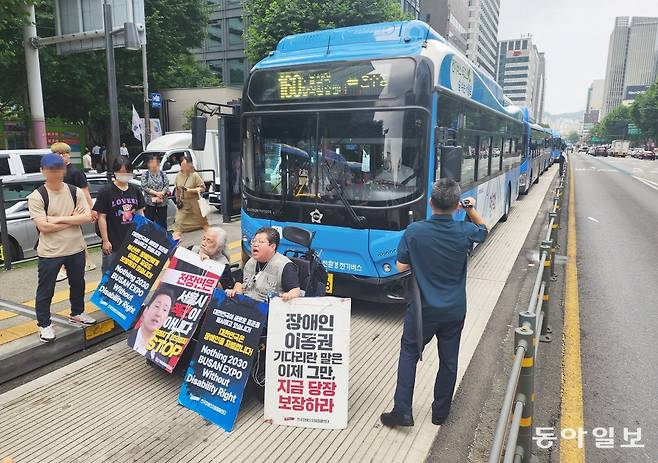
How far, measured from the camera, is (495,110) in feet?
32.3

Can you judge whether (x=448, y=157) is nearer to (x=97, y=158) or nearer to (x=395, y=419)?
(x=395, y=419)

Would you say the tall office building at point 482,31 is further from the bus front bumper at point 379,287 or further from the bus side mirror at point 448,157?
the bus front bumper at point 379,287

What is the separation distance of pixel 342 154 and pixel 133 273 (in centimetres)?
257

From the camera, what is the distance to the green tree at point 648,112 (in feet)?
241

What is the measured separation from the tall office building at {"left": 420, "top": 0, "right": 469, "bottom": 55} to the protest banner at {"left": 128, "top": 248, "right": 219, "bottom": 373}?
257 ft

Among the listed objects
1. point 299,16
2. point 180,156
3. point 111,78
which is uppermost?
point 299,16

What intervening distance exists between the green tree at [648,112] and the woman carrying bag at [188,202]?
82721 millimetres

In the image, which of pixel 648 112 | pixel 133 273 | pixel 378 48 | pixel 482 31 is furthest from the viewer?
pixel 482 31

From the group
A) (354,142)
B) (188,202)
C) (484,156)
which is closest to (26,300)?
(188,202)

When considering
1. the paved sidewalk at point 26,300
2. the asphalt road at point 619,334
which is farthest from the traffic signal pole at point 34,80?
the asphalt road at point 619,334

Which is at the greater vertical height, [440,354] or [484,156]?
[484,156]

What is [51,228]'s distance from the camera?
4.51m

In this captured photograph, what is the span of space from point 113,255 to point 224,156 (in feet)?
6.73

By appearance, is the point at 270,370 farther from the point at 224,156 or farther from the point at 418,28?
the point at 418,28
